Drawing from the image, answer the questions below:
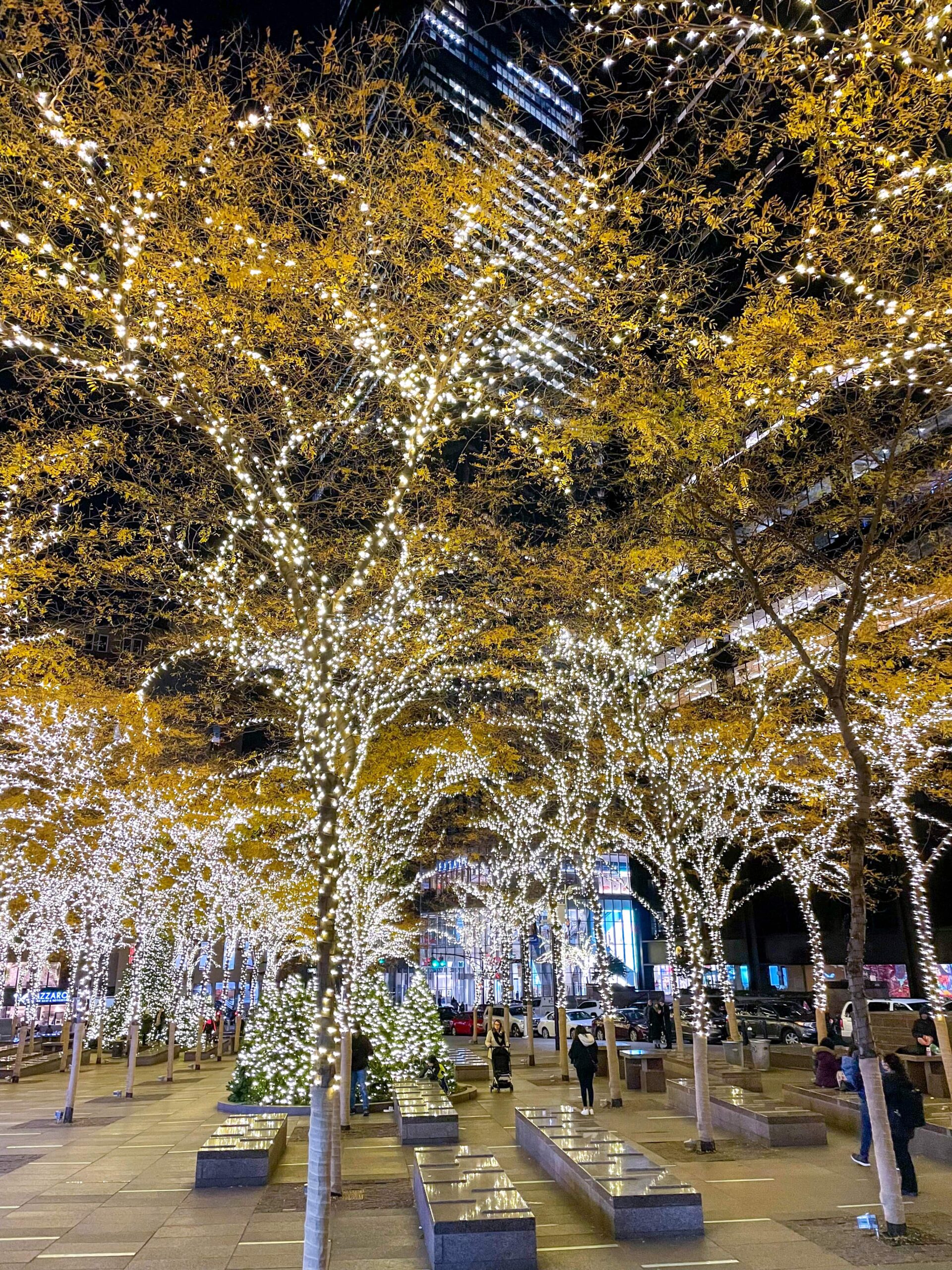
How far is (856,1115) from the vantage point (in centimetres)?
1234

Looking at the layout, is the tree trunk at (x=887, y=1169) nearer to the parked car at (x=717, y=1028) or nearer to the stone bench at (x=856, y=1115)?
→ the stone bench at (x=856, y=1115)

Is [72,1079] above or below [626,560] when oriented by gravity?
below

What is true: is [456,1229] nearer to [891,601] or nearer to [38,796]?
[891,601]

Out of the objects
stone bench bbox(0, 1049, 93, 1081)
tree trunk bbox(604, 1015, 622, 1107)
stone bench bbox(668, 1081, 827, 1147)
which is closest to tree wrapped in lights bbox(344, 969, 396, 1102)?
tree trunk bbox(604, 1015, 622, 1107)

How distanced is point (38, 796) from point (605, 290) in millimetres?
20686

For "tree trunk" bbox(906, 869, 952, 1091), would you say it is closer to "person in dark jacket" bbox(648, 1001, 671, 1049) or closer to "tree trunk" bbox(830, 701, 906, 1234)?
"tree trunk" bbox(830, 701, 906, 1234)

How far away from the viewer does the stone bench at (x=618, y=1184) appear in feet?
24.1

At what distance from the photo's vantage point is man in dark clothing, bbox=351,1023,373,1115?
1422 cm

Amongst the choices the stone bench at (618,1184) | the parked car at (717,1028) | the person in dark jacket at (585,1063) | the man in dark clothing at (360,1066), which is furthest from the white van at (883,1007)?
the stone bench at (618,1184)

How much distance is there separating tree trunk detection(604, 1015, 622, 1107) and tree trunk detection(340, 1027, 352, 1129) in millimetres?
4742

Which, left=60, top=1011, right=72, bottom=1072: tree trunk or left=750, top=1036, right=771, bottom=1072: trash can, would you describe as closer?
left=750, top=1036, right=771, bottom=1072: trash can

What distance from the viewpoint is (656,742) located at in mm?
14148

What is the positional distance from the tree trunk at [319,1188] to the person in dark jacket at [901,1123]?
550cm

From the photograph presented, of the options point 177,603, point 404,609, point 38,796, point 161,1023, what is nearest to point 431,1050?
point 177,603
